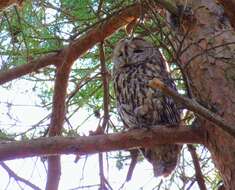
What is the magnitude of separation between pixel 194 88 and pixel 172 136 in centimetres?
31

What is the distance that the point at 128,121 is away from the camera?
3238 mm

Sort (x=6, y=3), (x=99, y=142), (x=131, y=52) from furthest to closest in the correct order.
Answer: (x=131, y=52), (x=6, y=3), (x=99, y=142)

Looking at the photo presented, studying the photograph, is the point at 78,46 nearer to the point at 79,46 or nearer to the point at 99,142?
the point at 79,46

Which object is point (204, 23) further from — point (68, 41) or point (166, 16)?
point (68, 41)

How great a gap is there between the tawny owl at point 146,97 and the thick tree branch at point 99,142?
1.86 feet

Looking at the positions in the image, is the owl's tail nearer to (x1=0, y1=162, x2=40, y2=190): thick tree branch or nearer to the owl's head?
the owl's head

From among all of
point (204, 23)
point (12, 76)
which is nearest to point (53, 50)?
point (12, 76)

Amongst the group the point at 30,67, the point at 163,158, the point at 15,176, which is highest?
the point at 30,67

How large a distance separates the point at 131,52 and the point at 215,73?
1.24 meters

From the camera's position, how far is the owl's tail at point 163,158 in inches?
120

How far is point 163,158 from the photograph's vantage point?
3.05m

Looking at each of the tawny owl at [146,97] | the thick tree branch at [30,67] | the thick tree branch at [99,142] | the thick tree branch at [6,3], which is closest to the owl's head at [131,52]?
the tawny owl at [146,97]

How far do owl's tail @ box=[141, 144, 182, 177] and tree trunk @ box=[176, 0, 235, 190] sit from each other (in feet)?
2.02

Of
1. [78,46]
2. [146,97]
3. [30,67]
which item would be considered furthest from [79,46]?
[146,97]
